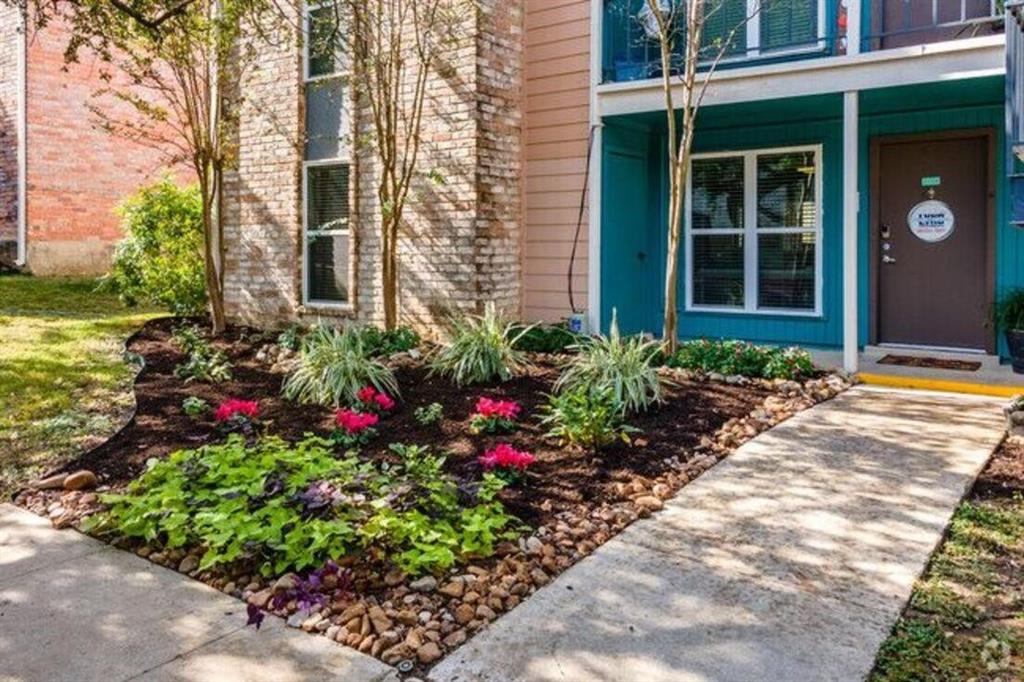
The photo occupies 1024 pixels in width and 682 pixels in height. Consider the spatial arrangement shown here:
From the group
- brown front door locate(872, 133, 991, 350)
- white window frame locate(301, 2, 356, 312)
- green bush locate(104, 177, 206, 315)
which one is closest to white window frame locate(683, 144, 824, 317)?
brown front door locate(872, 133, 991, 350)

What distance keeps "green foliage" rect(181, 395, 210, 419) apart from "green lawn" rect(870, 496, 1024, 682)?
15.3 feet

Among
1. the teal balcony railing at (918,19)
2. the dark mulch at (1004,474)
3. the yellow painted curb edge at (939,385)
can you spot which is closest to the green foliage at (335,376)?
the dark mulch at (1004,474)

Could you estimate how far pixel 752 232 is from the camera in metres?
8.77

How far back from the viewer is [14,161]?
14.3 meters

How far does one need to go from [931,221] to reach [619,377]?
433 cm

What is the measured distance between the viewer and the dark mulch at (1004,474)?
4.21 m

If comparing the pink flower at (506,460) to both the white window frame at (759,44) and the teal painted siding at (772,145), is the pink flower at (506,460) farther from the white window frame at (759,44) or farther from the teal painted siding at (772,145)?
the white window frame at (759,44)

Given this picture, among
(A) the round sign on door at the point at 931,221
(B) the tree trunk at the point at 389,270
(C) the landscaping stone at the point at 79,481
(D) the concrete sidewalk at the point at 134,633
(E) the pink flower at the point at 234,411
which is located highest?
(A) the round sign on door at the point at 931,221

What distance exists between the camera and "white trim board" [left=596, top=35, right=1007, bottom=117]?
21.2ft

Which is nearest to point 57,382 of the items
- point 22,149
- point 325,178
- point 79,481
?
point 79,481

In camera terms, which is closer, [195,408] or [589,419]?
[589,419]

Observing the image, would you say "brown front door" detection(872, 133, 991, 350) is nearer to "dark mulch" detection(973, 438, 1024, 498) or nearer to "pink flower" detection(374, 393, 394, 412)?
"dark mulch" detection(973, 438, 1024, 498)

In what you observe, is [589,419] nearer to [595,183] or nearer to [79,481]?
[79,481]

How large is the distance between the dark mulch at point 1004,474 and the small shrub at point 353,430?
135 inches
